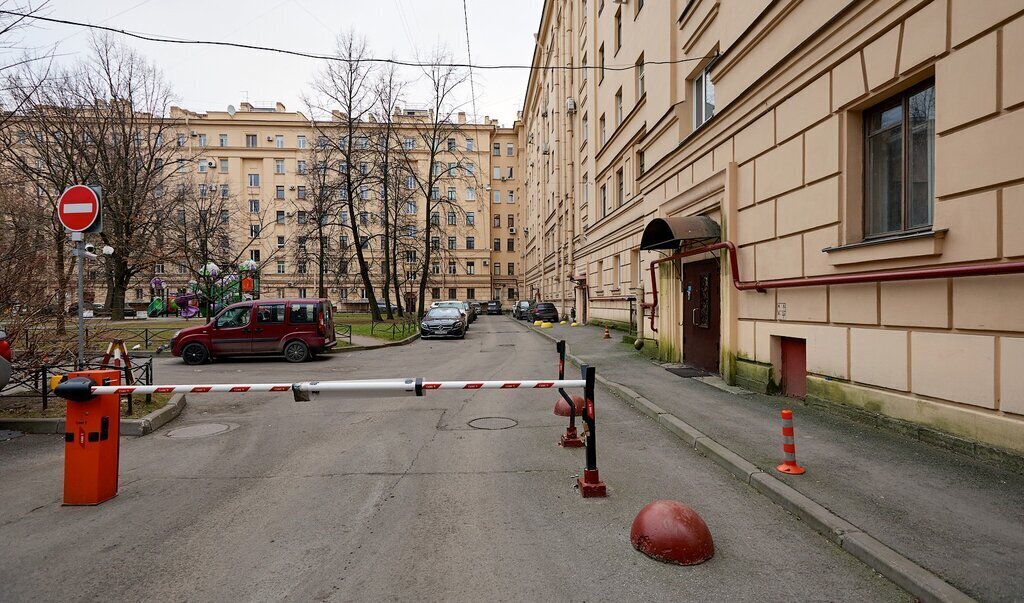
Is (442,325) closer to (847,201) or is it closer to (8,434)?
(8,434)

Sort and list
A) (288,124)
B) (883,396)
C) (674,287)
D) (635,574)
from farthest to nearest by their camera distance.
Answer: (288,124), (674,287), (883,396), (635,574)

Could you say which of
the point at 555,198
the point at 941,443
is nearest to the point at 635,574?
the point at 941,443

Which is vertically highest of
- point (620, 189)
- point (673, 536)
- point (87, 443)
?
point (620, 189)

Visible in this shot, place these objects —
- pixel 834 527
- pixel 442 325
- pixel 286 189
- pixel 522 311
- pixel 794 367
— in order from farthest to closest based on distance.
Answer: pixel 286 189 < pixel 522 311 < pixel 442 325 < pixel 794 367 < pixel 834 527

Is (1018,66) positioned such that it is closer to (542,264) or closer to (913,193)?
(913,193)

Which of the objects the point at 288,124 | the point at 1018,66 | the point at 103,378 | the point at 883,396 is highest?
the point at 288,124

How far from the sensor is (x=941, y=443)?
5.34 meters

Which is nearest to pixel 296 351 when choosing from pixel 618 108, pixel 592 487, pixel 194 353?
pixel 194 353

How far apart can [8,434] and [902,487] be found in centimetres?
1007

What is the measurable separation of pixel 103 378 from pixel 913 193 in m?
8.35

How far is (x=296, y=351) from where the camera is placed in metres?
15.9

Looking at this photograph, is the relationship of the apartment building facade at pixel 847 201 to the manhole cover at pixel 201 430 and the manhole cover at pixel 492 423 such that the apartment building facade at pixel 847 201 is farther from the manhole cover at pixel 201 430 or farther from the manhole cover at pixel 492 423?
the manhole cover at pixel 201 430

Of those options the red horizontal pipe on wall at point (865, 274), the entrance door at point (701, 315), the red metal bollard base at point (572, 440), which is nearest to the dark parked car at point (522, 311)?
the entrance door at point (701, 315)

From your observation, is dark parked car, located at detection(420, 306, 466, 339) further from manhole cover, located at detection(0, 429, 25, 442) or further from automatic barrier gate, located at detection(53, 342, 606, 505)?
automatic barrier gate, located at detection(53, 342, 606, 505)
